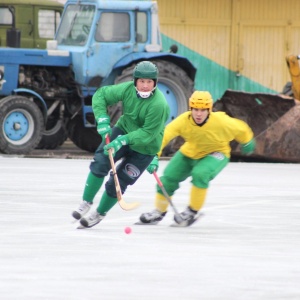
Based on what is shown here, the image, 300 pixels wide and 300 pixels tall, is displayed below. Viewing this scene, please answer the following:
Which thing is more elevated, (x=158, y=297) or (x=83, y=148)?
(x=158, y=297)

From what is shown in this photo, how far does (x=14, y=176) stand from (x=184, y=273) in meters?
9.11

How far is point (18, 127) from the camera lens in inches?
887

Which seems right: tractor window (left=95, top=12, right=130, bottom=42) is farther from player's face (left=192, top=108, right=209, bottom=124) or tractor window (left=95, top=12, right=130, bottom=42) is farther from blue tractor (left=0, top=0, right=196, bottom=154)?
player's face (left=192, top=108, right=209, bottom=124)

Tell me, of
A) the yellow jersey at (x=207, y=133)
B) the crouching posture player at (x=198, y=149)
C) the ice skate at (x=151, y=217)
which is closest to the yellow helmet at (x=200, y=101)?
the crouching posture player at (x=198, y=149)

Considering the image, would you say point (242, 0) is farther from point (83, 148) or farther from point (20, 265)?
point (20, 265)

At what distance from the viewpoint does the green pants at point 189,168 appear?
12.6 m

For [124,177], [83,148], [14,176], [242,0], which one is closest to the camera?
[124,177]

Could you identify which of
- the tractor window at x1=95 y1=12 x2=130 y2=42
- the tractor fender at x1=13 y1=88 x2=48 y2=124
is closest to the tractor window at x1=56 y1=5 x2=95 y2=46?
the tractor window at x1=95 y1=12 x2=130 y2=42

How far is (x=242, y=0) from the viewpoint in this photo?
30031mm

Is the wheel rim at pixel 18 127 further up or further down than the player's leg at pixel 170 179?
further down

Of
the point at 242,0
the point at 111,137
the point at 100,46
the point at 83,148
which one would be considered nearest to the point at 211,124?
the point at 111,137

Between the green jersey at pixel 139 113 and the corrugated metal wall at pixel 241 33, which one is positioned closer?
the green jersey at pixel 139 113

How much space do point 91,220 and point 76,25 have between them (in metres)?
11.5

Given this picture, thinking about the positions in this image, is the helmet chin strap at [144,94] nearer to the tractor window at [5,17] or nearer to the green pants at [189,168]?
the green pants at [189,168]
